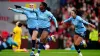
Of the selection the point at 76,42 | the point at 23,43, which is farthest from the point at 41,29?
the point at 23,43

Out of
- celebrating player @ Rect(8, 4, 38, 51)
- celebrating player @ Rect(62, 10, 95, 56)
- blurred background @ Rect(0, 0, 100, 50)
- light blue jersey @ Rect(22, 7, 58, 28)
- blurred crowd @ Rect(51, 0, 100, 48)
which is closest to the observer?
celebrating player @ Rect(8, 4, 38, 51)

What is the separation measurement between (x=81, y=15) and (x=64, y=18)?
1.30 m

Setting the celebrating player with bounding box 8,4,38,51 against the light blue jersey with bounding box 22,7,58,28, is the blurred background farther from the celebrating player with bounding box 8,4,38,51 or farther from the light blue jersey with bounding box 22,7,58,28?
the light blue jersey with bounding box 22,7,58,28

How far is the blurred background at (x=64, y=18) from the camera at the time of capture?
34.1 meters

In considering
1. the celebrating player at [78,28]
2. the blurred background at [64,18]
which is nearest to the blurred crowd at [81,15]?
the blurred background at [64,18]

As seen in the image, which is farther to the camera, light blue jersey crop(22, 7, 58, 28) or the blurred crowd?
the blurred crowd

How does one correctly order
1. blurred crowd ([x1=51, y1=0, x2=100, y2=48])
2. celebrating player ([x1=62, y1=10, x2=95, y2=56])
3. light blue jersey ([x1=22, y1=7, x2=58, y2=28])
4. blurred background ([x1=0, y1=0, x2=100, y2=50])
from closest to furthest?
light blue jersey ([x1=22, y1=7, x2=58, y2=28]), celebrating player ([x1=62, y1=10, x2=95, y2=56]), blurred background ([x1=0, y1=0, x2=100, y2=50]), blurred crowd ([x1=51, y1=0, x2=100, y2=48])

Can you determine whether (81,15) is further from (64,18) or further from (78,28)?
(78,28)

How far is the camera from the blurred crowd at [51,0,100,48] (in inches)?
1363

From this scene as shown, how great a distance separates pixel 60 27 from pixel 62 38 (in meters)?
1.00

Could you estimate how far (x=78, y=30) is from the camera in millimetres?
22969

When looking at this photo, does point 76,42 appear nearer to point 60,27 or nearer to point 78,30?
point 78,30

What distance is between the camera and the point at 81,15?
35.3m

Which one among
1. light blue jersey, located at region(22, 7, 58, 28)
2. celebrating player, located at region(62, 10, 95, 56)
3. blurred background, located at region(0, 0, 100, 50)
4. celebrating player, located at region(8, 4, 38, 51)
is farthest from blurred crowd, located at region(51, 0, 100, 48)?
light blue jersey, located at region(22, 7, 58, 28)
